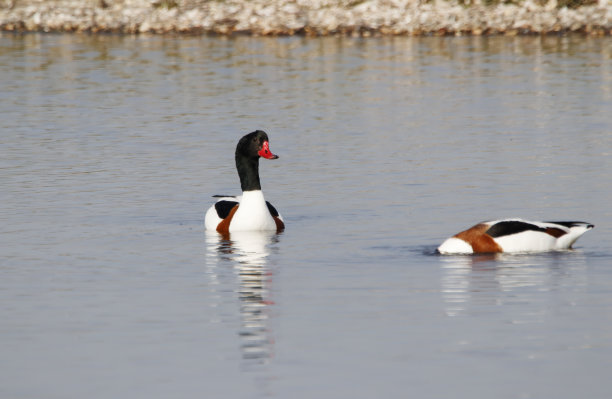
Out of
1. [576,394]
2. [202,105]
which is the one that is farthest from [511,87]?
[576,394]

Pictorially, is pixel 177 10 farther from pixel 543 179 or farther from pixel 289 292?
pixel 289 292

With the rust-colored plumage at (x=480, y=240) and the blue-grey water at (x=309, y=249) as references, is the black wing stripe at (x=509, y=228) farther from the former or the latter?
the blue-grey water at (x=309, y=249)

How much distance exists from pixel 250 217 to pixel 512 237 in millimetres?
3946

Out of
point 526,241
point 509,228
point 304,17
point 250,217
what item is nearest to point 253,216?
point 250,217

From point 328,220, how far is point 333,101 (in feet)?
56.5

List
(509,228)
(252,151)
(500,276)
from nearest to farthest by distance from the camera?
(500,276), (509,228), (252,151)

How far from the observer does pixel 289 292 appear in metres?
13.3

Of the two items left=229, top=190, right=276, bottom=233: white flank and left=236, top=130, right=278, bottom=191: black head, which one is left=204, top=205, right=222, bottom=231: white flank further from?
left=236, top=130, right=278, bottom=191: black head

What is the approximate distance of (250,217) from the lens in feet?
57.2

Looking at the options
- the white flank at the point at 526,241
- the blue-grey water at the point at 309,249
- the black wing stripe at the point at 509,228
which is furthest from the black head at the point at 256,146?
the white flank at the point at 526,241

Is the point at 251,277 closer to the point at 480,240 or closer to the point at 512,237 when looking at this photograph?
the point at 480,240

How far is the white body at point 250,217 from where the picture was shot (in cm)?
1728

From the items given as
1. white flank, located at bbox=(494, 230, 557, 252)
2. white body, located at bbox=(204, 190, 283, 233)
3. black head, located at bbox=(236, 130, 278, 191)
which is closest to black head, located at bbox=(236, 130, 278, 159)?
black head, located at bbox=(236, 130, 278, 191)

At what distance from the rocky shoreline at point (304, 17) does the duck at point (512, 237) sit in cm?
4812
